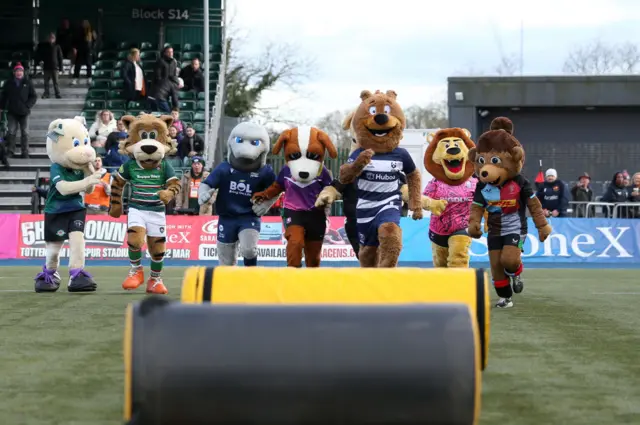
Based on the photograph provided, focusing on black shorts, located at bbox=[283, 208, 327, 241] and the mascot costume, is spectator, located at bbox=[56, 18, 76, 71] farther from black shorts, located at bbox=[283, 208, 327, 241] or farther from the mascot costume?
black shorts, located at bbox=[283, 208, 327, 241]

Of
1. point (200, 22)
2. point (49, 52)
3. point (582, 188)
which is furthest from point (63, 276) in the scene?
point (200, 22)

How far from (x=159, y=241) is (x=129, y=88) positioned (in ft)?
46.8

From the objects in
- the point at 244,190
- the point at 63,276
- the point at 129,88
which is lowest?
the point at 63,276

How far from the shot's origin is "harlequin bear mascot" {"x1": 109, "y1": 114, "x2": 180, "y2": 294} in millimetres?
11359

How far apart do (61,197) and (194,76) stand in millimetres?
14890

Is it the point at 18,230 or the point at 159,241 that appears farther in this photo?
the point at 18,230

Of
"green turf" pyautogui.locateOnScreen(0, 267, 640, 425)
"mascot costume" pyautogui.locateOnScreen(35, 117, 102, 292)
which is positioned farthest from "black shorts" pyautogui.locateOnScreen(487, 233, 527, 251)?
"mascot costume" pyautogui.locateOnScreen(35, 117, 102, 292)

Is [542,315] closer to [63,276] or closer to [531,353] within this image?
[531,353]

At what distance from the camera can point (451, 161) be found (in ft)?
37.3

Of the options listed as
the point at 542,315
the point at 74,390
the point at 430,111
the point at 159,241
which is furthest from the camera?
the point at 430,111

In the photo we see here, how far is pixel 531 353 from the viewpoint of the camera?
273 inches

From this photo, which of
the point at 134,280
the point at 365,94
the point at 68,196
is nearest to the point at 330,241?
the point at 134,280

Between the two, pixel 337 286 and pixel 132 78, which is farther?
pixel 132 78

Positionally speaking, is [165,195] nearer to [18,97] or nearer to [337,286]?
[337,286]
